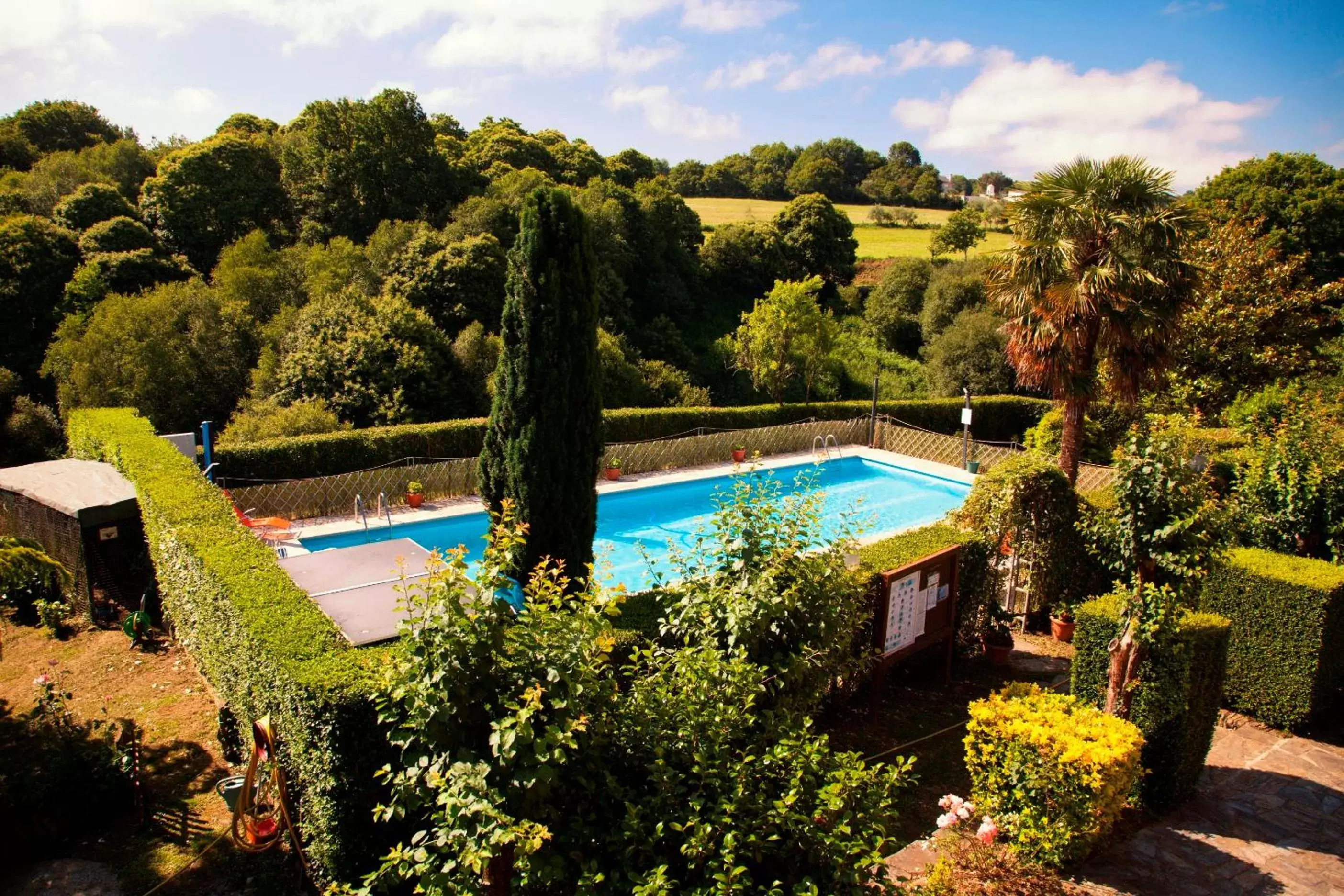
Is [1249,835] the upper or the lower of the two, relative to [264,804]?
lower

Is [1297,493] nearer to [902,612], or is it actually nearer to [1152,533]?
[1152,533]

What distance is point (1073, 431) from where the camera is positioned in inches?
500

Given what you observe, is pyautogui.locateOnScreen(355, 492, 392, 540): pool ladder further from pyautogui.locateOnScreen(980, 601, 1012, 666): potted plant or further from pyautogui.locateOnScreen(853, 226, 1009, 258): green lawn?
pyautogui.locateOnScreen(853, 226, 1009, 258): green lawn

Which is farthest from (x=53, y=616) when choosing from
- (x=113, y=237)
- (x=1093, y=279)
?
(x=113, y=237)

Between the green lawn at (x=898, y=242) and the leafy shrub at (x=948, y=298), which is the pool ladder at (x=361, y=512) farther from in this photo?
the green lawn at (x=898, y=242)

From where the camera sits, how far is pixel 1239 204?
71.5 feet

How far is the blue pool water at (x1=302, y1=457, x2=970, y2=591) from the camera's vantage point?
15.8m

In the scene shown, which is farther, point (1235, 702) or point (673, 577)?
point (673, 577)

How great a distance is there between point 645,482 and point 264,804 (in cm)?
1387

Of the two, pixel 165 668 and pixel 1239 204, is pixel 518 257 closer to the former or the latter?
pixel 165 668

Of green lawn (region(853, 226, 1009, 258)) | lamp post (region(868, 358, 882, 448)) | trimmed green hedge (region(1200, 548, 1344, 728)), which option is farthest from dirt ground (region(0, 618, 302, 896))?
green lawn (region(853, 226, 1009, 258))

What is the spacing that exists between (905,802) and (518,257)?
25.6ft

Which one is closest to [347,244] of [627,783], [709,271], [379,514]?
[379,514]

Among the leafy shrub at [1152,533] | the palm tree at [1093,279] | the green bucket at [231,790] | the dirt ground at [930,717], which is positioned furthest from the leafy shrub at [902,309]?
the green bucket at [231,790]
